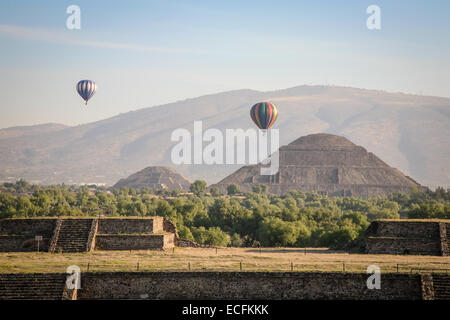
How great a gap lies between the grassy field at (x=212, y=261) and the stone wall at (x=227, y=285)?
0.96m

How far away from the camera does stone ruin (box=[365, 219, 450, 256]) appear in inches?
1790

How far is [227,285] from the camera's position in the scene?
3669 centimetres

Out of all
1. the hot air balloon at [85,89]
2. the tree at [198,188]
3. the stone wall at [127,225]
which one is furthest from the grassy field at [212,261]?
the tree at [198,188]

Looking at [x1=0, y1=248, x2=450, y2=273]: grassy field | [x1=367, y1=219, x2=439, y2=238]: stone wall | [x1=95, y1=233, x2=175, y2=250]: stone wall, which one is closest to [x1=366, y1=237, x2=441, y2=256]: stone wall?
[x1=367, y1=219, x2=439, y2=238]: stone wall

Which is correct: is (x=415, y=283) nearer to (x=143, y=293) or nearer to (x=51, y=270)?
(x=143, y=293)

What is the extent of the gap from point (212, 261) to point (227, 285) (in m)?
5.04

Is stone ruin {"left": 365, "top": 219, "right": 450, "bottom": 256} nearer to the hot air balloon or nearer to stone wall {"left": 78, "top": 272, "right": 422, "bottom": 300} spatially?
stone wall {"left": 78, "top": 272, "right": 422, "bottom": 300}

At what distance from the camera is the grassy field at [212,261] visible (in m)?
38.2

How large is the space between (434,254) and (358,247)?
5194 millimetres

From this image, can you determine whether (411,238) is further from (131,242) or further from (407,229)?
(131,242)

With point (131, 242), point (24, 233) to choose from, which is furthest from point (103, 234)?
point (24, 233)

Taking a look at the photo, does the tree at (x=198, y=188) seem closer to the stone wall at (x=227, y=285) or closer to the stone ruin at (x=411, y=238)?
the stone ruin at (x=411, y=238)

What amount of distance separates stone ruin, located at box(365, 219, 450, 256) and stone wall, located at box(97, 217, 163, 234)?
14931 millimetres

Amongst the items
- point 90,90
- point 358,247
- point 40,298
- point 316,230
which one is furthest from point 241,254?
point 90,90
